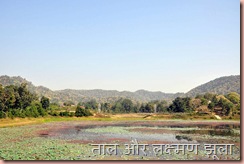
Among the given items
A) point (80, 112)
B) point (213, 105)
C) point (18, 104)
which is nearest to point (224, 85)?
point (213, 105)

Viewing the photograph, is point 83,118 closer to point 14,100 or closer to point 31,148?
point 14,100

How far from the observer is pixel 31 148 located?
44.1 feet

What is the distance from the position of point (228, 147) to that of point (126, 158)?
5.93 metres

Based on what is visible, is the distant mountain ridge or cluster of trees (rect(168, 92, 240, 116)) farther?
the distant mountain ridge

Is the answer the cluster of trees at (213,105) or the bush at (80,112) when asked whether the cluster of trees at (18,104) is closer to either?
the bush at (80,112)

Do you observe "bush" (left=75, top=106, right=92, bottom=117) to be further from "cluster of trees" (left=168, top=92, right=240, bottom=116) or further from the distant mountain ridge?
the distant mountain ridge

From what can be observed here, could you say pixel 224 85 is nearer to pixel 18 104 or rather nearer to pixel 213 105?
pixel 213 105

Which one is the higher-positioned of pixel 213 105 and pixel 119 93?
pixel 119 93

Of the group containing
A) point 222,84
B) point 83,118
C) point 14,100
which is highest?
point 222,84

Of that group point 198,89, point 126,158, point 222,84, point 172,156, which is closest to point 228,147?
point 172,156

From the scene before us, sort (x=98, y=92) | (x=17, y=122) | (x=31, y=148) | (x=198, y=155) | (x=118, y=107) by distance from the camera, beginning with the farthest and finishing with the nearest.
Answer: (x=98, y=92) < (x=118, y=107) < (x=17, y=122) < (x=31, y=148) < (x=198, y=155)

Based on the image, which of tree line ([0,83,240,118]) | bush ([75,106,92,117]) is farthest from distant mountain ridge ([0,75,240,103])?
bush ([75,106,92,117])

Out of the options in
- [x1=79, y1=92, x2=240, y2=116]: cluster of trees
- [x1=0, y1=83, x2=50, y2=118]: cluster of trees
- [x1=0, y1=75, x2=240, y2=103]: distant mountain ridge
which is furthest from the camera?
[x1=0, y1=75, x2=240, y2=103]: distant mountain ridge

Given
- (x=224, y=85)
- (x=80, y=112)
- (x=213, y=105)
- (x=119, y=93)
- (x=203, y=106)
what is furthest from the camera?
(x=119, y=93)
